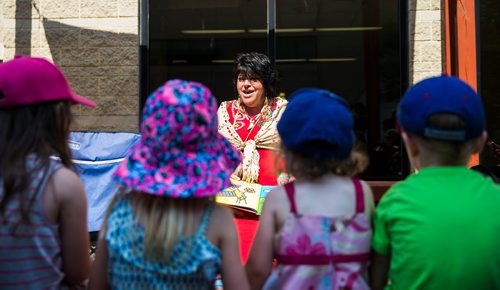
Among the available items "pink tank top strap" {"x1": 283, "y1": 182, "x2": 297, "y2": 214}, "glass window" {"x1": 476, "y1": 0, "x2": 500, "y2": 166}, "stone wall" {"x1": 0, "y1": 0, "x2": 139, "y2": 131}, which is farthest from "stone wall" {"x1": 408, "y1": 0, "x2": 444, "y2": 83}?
"pink tank top strap" {"x1": 283, "y1": 182, "x2": 297, "y2": 214}

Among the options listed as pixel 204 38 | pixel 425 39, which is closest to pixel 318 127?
pixel 425 39

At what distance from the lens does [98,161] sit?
404 cm

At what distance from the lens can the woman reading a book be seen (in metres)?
3.12

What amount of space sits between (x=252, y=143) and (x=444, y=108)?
1589 mm

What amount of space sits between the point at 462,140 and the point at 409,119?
174mm

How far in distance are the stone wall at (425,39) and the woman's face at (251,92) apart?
2.50 m

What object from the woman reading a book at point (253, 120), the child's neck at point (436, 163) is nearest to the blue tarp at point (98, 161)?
the woman reading a book at point (253, 120)

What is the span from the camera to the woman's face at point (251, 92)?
330 cm

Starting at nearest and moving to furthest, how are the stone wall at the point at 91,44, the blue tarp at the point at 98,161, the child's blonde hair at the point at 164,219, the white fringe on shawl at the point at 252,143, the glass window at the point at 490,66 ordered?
the child's blonde hair at the point at 164,219 < the white fringe on shawl at the point at 252,143 < the blue tarp at the point at 98,161 < the stone wall at the point at 91,44 < the glass window at the point at 490,66

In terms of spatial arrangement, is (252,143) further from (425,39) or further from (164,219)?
(425,39)

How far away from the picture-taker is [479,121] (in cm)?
174

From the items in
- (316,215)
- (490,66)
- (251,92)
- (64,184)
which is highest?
(490,66)

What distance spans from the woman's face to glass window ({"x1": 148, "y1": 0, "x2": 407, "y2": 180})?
389 centimetres

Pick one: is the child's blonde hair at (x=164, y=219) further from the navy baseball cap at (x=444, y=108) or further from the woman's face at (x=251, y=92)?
the woman's face at (x=251, y=92)
